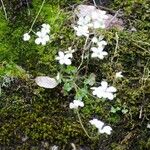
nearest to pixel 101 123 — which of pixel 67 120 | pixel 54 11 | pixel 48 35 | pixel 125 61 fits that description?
pixel 67 120

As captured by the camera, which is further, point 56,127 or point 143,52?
point 143,52

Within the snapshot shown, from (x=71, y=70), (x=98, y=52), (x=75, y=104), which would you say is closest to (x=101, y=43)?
(x=98, y=52)

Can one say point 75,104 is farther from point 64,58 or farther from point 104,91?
point 64,58

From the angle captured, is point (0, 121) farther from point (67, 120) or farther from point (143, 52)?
point (143, 52)

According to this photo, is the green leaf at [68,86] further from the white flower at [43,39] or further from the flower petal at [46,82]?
the white flower at [43,39]

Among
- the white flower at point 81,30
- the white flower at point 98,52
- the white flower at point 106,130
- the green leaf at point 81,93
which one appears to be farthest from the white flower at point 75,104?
the white flower at point 81,30
